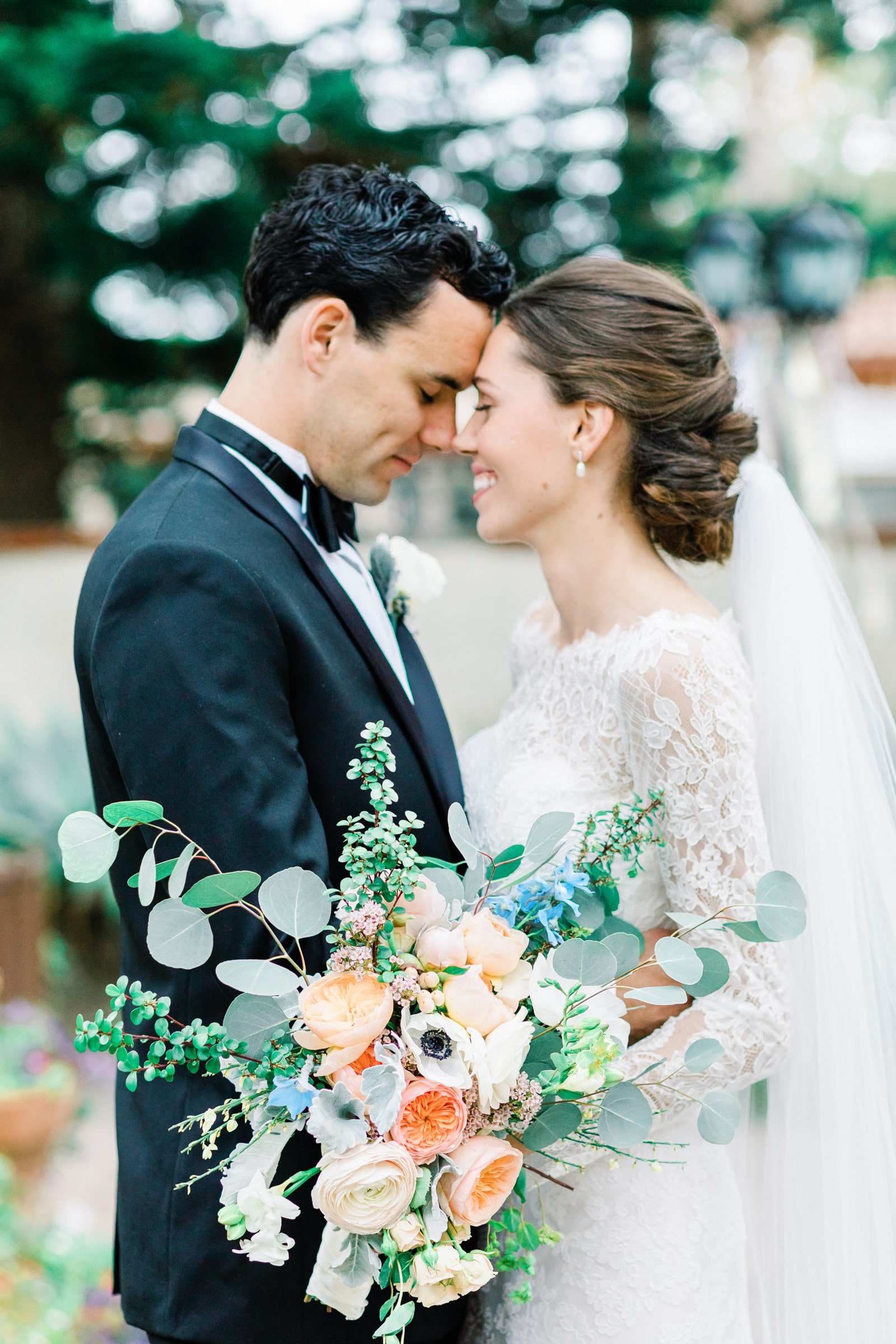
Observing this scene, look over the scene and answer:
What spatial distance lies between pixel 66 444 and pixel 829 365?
6.30 m

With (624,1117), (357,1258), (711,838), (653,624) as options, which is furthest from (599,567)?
(357,1258)

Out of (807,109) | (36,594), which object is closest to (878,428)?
(807,109)

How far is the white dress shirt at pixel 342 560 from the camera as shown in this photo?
6.62 ft

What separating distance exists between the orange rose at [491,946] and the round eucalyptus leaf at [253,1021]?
235mm

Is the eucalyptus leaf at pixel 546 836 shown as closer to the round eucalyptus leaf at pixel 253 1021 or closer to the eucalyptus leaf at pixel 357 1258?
the round eucalyptus leaf at pixel 253 1021

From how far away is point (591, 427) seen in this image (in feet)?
7.09

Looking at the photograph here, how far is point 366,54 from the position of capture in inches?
289

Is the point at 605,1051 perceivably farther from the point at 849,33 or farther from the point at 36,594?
the point at 849,33

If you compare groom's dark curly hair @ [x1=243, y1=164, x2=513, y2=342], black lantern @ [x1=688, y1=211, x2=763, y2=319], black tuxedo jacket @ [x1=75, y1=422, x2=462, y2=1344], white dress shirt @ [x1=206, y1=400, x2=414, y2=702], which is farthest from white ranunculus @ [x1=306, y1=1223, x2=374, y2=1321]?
black lantern @ [x1=688, y1=211, x2=763, y2=319]

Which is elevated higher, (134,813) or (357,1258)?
(134,813)

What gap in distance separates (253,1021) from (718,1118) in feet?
2.01

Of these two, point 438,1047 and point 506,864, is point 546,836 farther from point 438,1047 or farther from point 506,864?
point 438,1047

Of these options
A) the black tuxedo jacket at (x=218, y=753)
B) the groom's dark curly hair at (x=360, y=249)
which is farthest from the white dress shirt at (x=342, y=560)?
the groom's dark curly hair at (x=360, y=249)

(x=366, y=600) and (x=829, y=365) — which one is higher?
(x=366, y=600)
